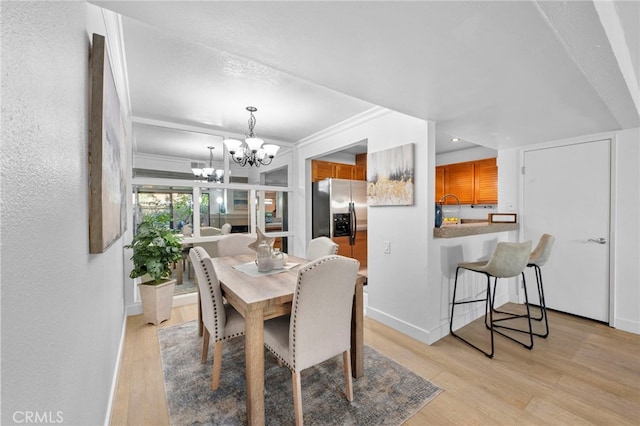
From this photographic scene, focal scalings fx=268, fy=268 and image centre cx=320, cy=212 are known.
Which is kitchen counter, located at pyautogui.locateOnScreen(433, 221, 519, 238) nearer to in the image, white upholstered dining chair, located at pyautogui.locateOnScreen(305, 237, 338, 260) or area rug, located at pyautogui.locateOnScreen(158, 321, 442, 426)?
white upholstered dining chair, located at pyautogui.locateOnScreen(305, 237, 338, 260)

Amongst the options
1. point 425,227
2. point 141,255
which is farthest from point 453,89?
point 141,255

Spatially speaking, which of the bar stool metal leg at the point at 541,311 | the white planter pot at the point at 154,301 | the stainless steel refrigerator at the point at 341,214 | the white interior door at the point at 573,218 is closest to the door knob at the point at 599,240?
the white interior door at the point at 573,218

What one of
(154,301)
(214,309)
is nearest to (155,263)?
(154,301)

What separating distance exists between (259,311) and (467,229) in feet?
7.61

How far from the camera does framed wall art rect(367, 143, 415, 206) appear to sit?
2.68m

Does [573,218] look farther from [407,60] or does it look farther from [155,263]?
[155,263]

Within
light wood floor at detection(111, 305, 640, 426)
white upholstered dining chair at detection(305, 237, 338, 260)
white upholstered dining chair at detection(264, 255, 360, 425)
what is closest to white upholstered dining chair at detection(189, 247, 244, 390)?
white upholstered dining chair at detection(264, 255, 360, 425)

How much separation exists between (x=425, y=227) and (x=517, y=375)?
1.32m

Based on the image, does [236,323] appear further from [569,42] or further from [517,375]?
[569,42]

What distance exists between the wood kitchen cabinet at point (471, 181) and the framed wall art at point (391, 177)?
8.70 feet

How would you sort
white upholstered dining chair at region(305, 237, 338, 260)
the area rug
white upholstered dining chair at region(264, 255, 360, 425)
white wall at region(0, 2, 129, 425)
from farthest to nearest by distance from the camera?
white upholstered dining chair at region(305, 237, 338, 260)
the area rug
white upholstered dining chair at region(264, 255, 360, 425)
white wall at region(0, 2, 129, 425)

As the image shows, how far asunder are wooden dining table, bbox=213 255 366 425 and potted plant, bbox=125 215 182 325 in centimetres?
112

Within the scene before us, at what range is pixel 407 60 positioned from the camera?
1.56 metres

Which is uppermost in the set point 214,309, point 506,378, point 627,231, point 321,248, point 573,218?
point 573,218
